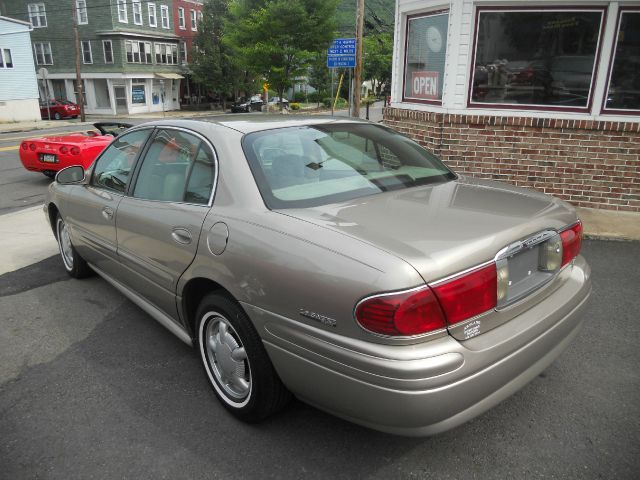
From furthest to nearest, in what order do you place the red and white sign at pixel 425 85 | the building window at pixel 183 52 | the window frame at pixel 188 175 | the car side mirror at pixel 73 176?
the building window at pixel 183 52 → the red and white sign at pixel 425 85 → the car side mirror at pixel 73 176 → the window frame at pixel 188 175

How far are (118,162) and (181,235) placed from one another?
1.43m

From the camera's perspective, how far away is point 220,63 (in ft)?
139

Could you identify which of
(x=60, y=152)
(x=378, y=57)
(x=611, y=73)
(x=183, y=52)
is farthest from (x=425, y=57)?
(x=378, y=57)

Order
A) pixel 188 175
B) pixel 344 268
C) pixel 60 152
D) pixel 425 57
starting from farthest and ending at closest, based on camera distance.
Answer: pixel 60 152 → pixel 425 57 → pixel 188 175 → pixel 344 268

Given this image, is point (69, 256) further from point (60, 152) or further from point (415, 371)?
point (60, 152)

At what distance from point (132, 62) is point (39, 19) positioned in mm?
8193

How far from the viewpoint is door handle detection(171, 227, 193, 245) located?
2.76 metres

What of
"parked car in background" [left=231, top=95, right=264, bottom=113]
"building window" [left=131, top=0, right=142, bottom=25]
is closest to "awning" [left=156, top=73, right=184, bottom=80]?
"building window" [left=131, top=0, right=142, bottom=25]

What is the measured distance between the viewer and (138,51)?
39.4 m

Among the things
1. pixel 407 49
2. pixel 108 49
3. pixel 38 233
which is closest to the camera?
pixel 38 233

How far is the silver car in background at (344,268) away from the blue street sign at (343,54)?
12.0 metres

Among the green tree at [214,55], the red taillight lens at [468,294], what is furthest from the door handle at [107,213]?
the green tree at [214,55]

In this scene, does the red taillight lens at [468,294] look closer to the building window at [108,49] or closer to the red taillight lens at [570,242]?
the red taillight lens at [570,242]

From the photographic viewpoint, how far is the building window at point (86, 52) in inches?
1516
